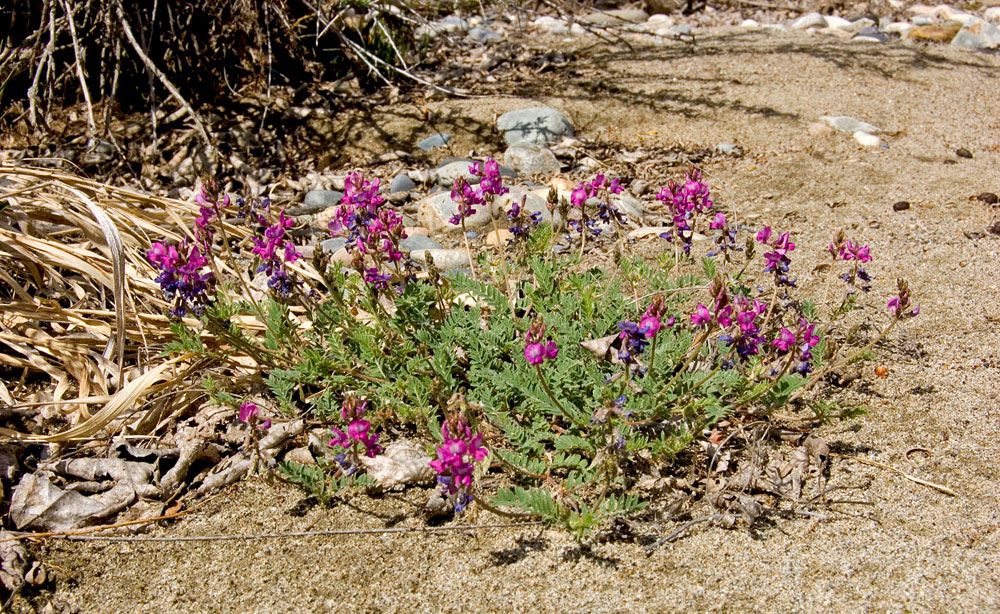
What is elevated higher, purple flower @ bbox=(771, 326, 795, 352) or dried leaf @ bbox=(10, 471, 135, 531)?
purple flower @ bbox=(771, 326, 795, 352)

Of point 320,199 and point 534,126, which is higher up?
point 534,126

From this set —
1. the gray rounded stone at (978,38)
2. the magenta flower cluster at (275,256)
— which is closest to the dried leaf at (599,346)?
the magenta flower cluster at (275,256)

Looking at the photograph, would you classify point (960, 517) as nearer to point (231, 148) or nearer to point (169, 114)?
point (231, 148)

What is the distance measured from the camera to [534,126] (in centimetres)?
538

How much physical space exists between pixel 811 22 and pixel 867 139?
13.3ft

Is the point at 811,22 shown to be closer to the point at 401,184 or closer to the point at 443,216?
the point at 401,184

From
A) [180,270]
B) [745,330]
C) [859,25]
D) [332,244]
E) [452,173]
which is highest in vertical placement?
[180,270]

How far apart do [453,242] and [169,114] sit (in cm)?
249

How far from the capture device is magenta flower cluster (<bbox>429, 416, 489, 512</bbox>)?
6.42 ft

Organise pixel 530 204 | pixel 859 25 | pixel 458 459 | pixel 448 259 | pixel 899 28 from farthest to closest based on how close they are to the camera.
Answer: pixel 859 25
pixel 899 28
pixel 530 204
pixel 448 259
pixel 458 459

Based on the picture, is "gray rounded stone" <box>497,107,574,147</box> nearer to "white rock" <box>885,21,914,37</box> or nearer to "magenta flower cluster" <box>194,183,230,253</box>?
"magenta flower cluster" <box>194,183,230,253</box>

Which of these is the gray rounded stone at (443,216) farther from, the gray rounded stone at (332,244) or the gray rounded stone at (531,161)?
the gray rounded stone at (531,161)

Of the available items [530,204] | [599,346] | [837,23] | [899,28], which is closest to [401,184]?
[530,204]

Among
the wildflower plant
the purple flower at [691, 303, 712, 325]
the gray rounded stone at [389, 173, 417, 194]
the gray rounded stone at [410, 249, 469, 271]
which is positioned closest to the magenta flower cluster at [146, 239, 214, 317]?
the wildflower plant
